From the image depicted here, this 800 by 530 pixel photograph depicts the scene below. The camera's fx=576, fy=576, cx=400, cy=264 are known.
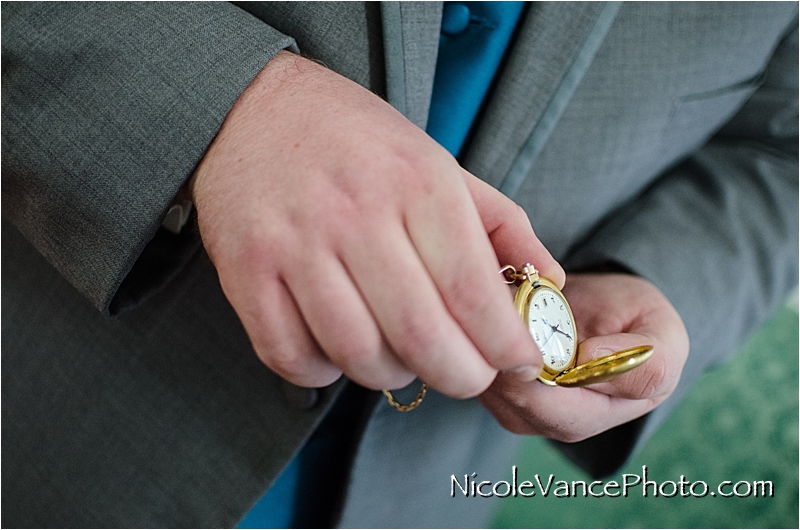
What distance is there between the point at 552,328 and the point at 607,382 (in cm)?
13

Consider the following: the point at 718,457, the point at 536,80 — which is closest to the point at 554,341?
the point at 536,80

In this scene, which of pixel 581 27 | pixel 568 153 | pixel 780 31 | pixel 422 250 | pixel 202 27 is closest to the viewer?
pixel 422 250

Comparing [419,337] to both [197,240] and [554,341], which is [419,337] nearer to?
[554,341]

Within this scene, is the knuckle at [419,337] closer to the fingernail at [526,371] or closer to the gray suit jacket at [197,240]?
the fingernail at [526,371]

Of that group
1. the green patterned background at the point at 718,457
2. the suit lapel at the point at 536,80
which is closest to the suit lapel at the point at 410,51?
the suit lapel at the point at 536,80

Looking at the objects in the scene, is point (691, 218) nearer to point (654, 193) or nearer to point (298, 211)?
point (654, 193)

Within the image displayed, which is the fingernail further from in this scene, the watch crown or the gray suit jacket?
the gray suit jacket

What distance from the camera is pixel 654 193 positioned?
1034mm

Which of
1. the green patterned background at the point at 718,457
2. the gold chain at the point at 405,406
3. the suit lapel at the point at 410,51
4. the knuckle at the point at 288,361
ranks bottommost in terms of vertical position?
the green patterned background at the point at 718,457

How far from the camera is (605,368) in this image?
1.85ft

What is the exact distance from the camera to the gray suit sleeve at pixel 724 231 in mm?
943

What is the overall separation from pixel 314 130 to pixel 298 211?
8cm

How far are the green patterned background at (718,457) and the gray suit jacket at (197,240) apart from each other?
0.92 metres

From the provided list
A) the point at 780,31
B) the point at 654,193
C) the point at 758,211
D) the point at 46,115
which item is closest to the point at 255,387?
the point at 46,115
